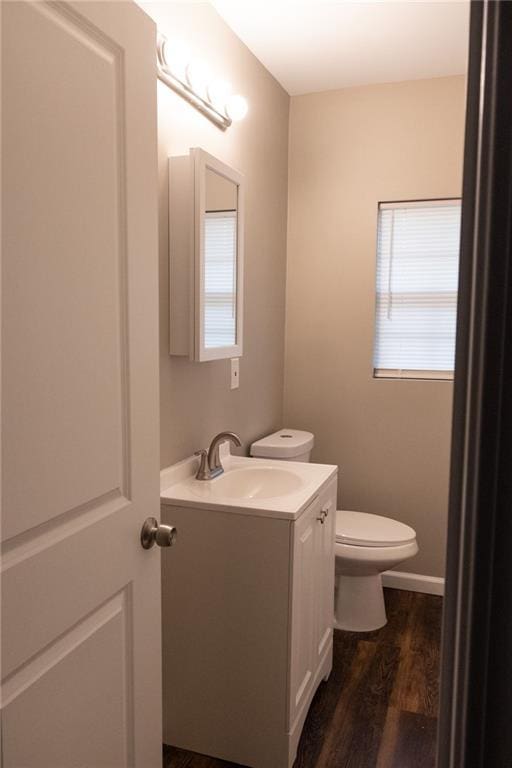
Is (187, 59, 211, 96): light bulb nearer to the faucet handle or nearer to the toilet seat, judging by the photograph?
the faucet handle

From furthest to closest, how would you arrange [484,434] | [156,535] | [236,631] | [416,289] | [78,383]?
1. [416,289]
2. [236,631]
3. [156,535]
4. [78,383]
5. [484,434]

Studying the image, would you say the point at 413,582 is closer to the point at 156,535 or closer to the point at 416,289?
the point at 416,289

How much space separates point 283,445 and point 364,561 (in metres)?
0.60

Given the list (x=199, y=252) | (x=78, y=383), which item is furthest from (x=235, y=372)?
(x=78, y=383)

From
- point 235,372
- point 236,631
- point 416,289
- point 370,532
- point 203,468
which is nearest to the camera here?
point 236,631

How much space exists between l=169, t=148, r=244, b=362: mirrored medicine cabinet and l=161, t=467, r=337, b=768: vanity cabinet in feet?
1.82

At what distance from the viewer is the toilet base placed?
2.64m

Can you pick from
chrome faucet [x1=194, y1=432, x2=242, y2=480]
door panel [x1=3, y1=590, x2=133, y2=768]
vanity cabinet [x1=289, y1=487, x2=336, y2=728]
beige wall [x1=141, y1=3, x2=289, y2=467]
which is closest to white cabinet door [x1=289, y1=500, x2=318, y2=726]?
vanity cabinet [x1=289, y1=487, x2=336, y2=728]

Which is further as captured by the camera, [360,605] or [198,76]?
[360,605]

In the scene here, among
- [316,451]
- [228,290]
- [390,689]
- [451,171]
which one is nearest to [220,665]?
[390,689]

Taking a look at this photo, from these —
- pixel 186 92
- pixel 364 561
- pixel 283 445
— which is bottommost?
pixel 364 561

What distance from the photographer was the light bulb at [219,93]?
2096 mm

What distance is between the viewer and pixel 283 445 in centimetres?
269

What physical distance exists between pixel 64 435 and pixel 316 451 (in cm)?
225
